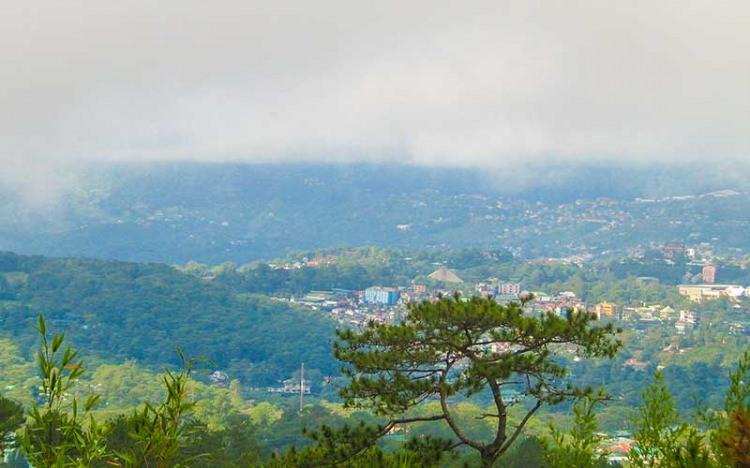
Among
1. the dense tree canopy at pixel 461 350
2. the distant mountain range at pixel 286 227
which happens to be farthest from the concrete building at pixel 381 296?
the dense tree canopy at pixel 461 350

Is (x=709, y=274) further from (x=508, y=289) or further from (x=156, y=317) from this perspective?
(x=156, y=317)

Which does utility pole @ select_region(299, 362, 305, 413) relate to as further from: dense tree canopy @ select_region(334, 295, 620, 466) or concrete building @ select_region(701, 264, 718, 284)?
concrete building @ select_region(701, 264, 718, 284)

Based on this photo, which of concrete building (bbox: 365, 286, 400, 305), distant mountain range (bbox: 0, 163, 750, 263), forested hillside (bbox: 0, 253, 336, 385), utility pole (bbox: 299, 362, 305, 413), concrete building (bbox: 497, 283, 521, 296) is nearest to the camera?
utility pole (bbox: 299, 362, 305, 413)

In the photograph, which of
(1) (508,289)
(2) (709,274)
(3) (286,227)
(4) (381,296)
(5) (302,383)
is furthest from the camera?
(3) (286,227)

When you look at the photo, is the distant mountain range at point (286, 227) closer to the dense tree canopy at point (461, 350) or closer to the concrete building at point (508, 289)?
the concrete building at point (508, 289)

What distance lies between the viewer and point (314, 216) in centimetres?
19688

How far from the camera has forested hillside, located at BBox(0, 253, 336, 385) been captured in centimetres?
6944

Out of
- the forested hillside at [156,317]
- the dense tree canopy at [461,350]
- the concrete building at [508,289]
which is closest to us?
the dense tree canopy at [461,350]

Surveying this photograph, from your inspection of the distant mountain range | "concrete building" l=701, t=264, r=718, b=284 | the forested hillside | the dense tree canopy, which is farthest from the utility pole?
the distant mountain range

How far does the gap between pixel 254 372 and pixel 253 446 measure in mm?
40653

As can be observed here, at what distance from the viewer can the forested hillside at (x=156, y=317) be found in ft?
228

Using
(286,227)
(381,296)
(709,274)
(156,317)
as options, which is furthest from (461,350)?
(286,227)

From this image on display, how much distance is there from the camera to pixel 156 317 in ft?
252

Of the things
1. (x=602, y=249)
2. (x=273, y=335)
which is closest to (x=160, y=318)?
(x=273, y=335)
